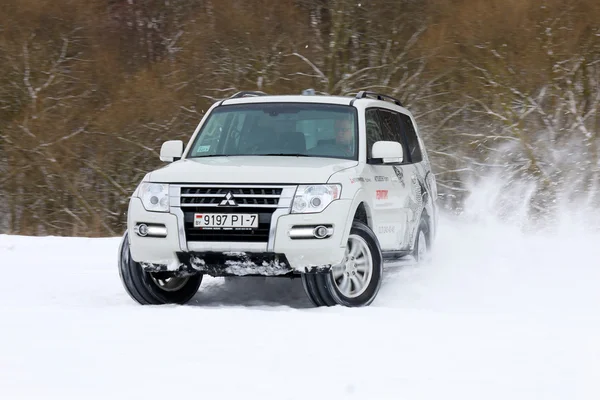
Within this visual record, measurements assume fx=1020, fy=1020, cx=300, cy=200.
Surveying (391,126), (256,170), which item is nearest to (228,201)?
(256,170)

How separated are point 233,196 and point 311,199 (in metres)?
0.57

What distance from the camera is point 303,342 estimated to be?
5.82 m

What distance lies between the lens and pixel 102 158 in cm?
2364

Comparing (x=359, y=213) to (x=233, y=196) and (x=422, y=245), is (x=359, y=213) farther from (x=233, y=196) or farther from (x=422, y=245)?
(x=422, y=245)

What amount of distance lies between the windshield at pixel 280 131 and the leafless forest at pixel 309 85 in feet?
40.9

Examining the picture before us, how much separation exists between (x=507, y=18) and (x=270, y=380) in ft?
62.2

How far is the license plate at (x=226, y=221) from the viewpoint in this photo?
23.9ft

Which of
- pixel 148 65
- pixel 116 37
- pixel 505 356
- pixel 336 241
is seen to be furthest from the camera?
pixel 116 37

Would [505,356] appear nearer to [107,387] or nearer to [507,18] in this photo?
[107,387]

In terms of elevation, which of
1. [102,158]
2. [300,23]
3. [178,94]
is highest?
[300,23]

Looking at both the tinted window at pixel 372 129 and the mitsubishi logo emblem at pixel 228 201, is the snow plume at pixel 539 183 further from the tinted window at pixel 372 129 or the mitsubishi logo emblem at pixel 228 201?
the mitsubishi logo emblem at pixel 228 201

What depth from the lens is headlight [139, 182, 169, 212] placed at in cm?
753

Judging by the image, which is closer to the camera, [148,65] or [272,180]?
[272,180]

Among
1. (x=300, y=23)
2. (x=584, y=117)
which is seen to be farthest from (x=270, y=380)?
(x=300, y=23)
